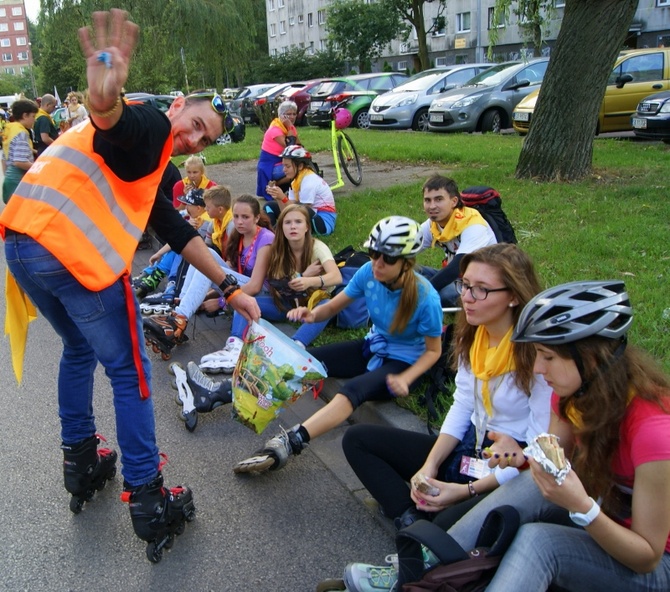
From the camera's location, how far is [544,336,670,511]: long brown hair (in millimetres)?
2037

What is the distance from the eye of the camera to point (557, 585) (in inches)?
83.3

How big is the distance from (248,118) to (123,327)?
2373 centimetres

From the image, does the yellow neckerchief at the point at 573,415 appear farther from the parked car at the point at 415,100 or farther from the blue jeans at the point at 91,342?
the parked car at the point at 415,100

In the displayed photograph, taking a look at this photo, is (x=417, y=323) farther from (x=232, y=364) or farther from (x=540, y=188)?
(x=540, y=188)

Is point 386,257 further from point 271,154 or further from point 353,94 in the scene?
point 353,94

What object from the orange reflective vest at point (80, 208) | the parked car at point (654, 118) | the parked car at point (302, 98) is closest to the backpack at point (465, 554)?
the orange reflective vest at point (80, 208)

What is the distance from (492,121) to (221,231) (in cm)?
1120

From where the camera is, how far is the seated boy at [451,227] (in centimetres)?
461

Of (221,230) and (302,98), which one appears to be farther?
(302,98)

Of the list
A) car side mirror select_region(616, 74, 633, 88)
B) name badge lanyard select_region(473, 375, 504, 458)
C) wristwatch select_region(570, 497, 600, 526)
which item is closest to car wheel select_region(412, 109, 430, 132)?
car side mirror select_region(616, 74, 633, 88)

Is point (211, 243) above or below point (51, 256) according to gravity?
below

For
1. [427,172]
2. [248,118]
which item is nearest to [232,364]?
[427,172]

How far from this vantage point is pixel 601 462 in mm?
2082

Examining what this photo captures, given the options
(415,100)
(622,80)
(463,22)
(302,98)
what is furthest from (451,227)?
(463,22)
